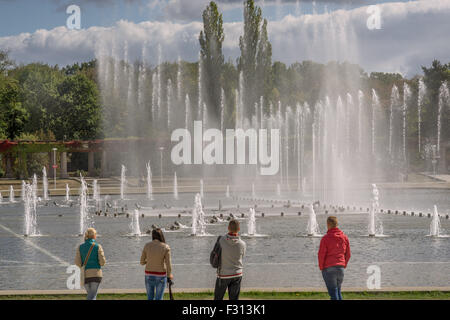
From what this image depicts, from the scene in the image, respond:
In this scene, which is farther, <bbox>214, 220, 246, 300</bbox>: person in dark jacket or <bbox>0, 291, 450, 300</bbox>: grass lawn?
<bbox>0, 291, 450, 300</bbox>: grass lawn

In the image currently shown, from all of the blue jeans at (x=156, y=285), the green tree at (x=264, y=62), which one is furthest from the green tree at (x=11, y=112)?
the blue jeans at (x=156, y=285)

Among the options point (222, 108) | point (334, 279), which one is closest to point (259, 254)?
point (334, 279)

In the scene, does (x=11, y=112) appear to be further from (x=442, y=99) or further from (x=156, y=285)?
(x=156, y=285)

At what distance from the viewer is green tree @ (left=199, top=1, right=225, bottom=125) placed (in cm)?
7138

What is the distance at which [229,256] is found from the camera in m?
10.4

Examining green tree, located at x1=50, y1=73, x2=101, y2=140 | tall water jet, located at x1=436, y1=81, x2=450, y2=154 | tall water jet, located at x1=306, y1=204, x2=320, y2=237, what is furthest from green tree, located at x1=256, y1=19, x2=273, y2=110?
tall water jet, located at x1=306, y1=204, x2=320, y2=237

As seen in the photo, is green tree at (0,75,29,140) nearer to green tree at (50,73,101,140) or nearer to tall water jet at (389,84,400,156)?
green tree at (50,73,101,140)

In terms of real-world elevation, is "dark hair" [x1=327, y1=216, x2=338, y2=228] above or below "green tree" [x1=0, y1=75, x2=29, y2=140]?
below

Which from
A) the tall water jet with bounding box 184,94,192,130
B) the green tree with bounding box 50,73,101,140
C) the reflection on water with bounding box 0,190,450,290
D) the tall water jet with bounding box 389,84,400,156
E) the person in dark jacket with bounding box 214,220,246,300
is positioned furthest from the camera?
the green tree with bounding box 50,73,101,140

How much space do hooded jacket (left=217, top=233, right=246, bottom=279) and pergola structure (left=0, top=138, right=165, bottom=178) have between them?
71452 mm

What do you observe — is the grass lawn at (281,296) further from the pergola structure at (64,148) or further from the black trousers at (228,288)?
the pergola structure at (64,148)

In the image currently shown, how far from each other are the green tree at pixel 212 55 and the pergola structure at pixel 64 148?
50.5 ft

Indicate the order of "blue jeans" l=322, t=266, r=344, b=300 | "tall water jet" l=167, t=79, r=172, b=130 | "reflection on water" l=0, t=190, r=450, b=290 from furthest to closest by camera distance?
"tall water jet" l=167, t=79, r=172, b=130, "reflection on water" l=0, t=190, r=450, b=290, "blue jeans" l=322, t=266, r=344, b=300
